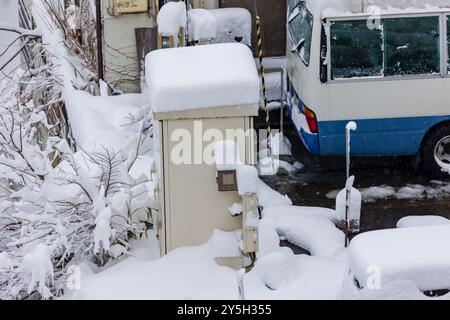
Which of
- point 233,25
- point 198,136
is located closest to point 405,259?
point 198,136

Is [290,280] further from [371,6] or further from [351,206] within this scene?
[371,6]

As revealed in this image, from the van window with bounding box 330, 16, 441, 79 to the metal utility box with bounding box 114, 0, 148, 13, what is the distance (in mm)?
3772

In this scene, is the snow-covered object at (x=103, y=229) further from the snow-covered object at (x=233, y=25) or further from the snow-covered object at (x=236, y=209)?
the snow-covered object at (x=233, y=25)

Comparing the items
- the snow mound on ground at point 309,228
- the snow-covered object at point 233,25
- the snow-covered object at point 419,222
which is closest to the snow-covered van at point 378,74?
the snow mound on ground at point 309,228

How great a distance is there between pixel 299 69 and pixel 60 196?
5.22m

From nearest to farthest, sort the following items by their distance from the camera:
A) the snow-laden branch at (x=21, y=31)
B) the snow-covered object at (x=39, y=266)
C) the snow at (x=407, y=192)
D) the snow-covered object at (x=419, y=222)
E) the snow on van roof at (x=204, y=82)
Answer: the snow-covered object at (x=39, y=266) < the snow on van roof at (x=204, y=82) < the snow-covered object at (x=419, y=222) < the snow at (x=407, y=192) < the snow-laden branch at (x=21, y=31)

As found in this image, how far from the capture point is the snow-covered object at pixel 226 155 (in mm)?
6805

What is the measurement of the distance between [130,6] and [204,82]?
270 inches

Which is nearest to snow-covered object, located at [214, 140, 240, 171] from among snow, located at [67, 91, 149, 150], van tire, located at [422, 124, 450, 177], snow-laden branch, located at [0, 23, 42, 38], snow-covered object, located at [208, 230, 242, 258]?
snow-covered object, located at [208, 230, 242, 258]

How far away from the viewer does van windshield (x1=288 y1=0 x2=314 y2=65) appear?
441 inches

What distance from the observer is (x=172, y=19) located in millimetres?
10938

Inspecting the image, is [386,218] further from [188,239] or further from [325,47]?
[188,239]

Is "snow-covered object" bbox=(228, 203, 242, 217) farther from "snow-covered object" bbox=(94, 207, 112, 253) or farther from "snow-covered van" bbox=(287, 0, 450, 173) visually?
"snow-covered van" bbox=(287, 0, 450, 173)

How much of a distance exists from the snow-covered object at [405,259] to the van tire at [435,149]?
5.24 metres
